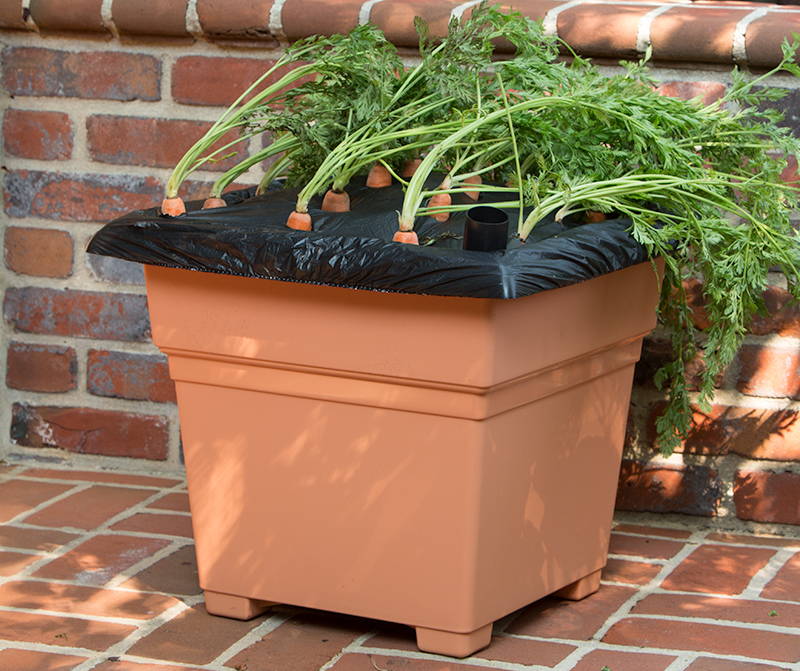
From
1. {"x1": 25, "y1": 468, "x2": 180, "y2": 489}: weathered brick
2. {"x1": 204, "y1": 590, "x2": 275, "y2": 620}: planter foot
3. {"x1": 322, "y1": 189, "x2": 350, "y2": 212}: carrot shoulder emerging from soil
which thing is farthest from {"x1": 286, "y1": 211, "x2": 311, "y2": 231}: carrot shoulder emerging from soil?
{"x1": 25, "y1": 468, "x2": 180, "y2": 489}: weathered brick

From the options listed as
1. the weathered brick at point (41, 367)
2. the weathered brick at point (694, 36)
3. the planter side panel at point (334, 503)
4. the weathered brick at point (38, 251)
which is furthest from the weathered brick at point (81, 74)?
the weathered brick at point (694, 36)

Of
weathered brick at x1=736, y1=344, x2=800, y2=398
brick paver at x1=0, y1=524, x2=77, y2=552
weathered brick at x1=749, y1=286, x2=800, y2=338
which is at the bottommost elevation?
brick paver at x1=0, y1=524, x2=77, y2=552

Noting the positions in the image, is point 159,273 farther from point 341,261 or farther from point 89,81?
point 89,81

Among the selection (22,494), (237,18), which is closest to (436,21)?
(237,18)

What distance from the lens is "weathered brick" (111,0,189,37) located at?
248cm

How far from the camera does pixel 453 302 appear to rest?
169 cm

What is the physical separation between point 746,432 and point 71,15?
5.19 ft

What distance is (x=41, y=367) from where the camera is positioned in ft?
8.98

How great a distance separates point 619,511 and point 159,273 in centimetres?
112

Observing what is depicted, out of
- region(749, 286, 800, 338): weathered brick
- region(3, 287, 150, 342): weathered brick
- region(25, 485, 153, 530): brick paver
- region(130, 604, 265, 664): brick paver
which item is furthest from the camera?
region(3, 287, 150, 342): weathered brick

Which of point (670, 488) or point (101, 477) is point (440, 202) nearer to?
point (670, 488)

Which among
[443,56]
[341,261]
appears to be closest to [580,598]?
[341,261]

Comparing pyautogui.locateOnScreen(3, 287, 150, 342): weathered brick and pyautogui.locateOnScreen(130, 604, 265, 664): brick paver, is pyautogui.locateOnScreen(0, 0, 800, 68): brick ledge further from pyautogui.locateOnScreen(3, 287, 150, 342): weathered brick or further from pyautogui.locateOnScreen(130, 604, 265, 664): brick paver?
pyautogui.locateOnScreen(130, 604, 265, 664): brick paver

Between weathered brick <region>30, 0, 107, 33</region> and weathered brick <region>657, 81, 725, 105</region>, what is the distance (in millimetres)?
1128
